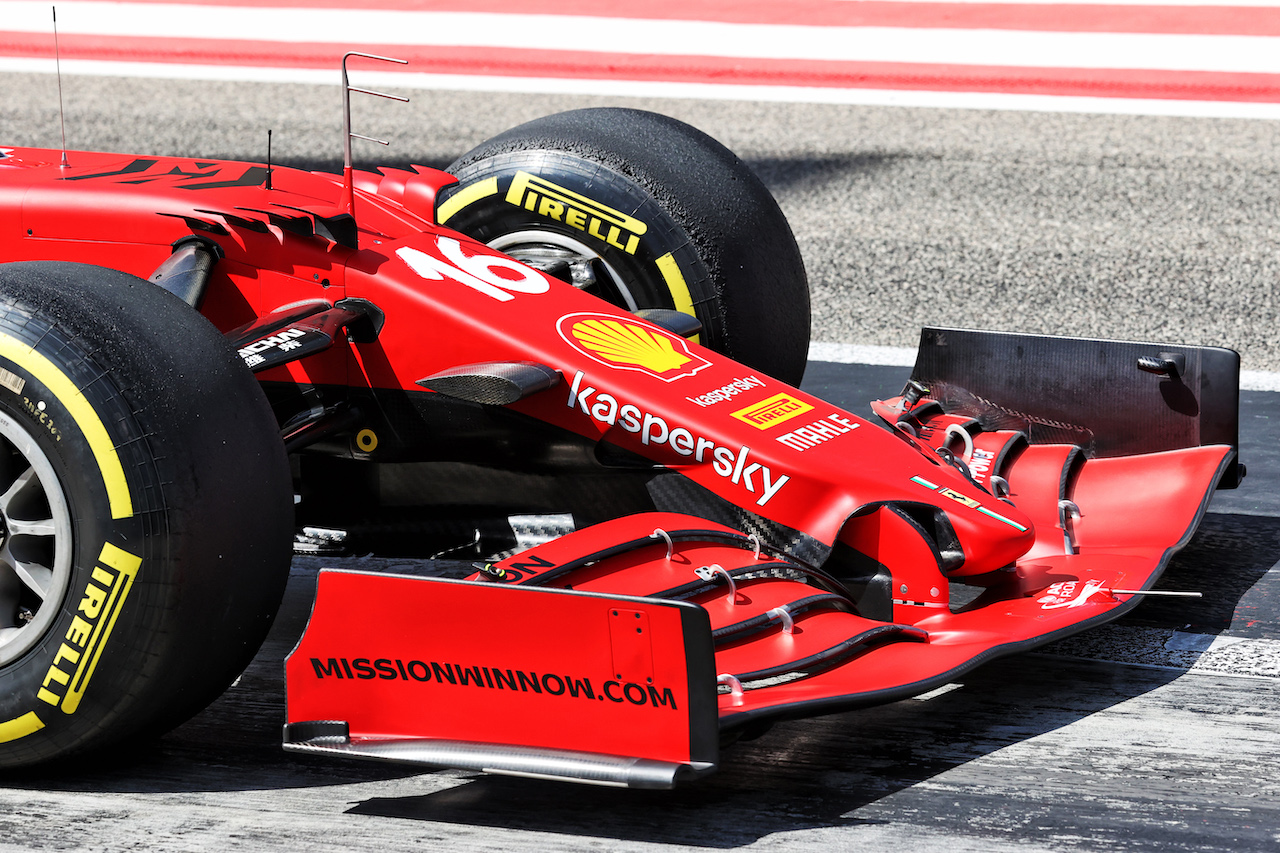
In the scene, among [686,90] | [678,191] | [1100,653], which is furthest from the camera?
[686,90]

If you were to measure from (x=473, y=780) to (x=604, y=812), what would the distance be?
0.28 metres

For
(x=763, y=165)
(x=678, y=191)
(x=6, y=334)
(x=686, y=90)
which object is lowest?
(x=6, y=334)

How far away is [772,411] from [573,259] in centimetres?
95

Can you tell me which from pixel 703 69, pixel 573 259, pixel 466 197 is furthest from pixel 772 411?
pixel 703 69

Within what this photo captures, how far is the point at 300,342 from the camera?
3424mm

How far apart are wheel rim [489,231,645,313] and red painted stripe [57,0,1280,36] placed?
8.63 m

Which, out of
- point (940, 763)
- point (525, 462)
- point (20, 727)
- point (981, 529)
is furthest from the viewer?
Answer: point (525, 462)

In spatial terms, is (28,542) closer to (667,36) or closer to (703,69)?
(703,69)

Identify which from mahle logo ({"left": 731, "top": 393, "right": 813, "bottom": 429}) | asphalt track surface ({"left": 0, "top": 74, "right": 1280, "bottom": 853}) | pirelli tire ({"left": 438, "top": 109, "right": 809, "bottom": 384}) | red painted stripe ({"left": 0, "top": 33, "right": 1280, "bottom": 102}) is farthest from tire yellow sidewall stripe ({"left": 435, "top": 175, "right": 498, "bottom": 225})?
red painted stripe ({"left": 0, "top": 33, "right": 1280, "bottom": 102})

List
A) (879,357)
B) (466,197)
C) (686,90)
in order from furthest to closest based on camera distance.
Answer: (686,90) < (879,357) < (466,197)

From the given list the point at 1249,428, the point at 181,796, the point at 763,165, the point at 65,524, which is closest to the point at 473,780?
the point at 181,796

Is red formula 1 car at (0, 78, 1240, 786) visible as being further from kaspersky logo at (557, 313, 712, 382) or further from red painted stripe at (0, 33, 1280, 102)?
red painted stripe at (0, 33, 1280, 102)

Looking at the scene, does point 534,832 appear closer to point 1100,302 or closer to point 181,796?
point 181,796

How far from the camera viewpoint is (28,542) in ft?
9.84
